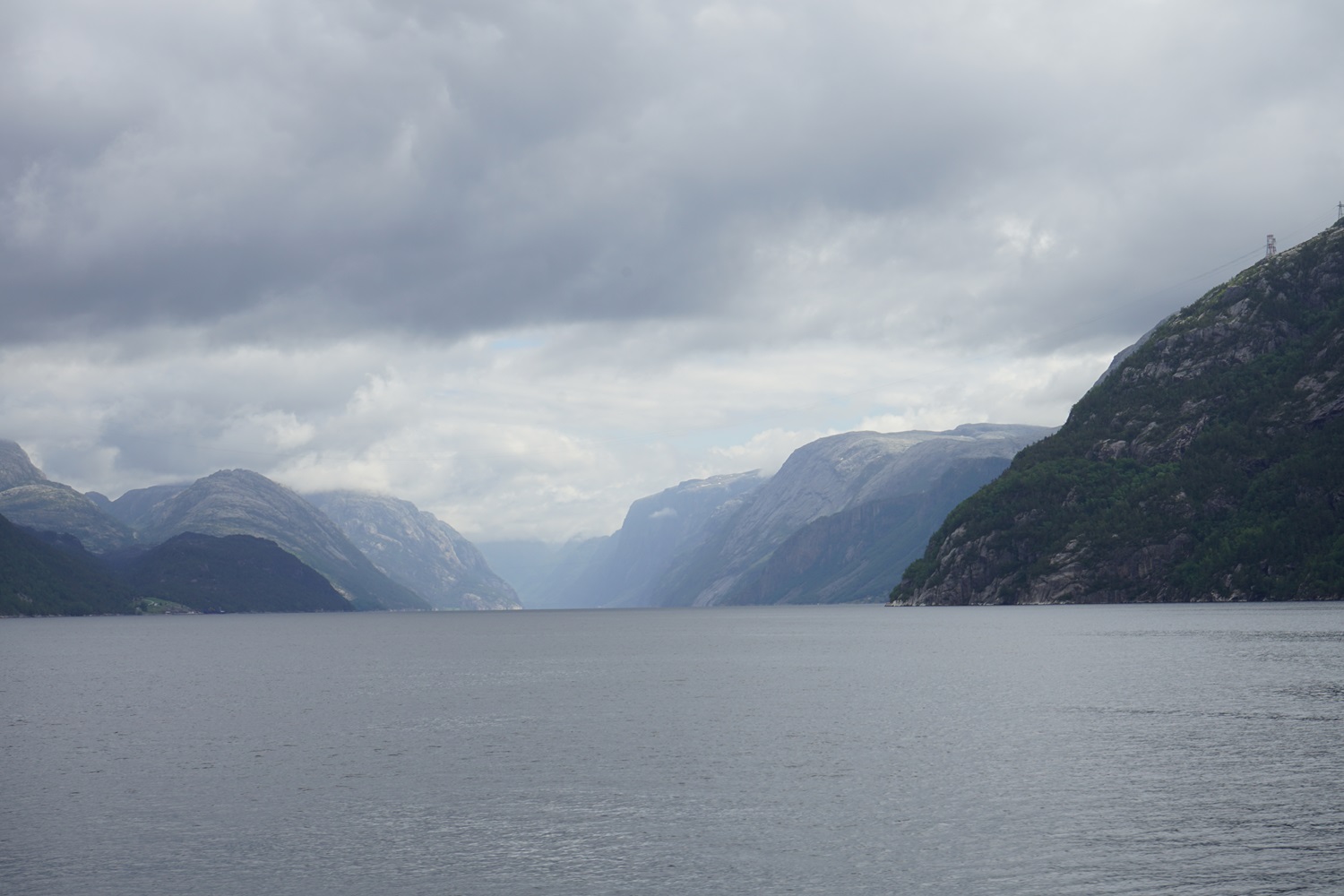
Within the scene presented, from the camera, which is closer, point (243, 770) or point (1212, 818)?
point (1212, 818)

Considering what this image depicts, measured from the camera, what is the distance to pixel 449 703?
108750 millimetres

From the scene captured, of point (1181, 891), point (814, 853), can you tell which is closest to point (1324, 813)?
point (1181, 891)

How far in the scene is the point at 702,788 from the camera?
60219mm

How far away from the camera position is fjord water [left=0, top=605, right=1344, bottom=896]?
43.0m

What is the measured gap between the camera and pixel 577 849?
46.9m

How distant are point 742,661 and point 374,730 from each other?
8900 cm

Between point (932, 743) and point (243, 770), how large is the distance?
156 feet

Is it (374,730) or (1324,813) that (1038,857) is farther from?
(374,730)

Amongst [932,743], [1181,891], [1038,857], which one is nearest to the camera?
[1181,891]

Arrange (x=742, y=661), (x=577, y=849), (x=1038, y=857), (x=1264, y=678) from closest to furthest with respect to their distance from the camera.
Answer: (x=1038, y=857)
(x=577, y=849)
(x=1264, y=678)
(x=742, y=661)

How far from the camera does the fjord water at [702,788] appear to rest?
43.0 m

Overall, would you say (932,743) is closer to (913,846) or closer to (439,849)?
(913,846)

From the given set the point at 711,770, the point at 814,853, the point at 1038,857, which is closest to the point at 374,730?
the point at 711,770

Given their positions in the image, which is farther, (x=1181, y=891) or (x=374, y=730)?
(x=374, y=730)
